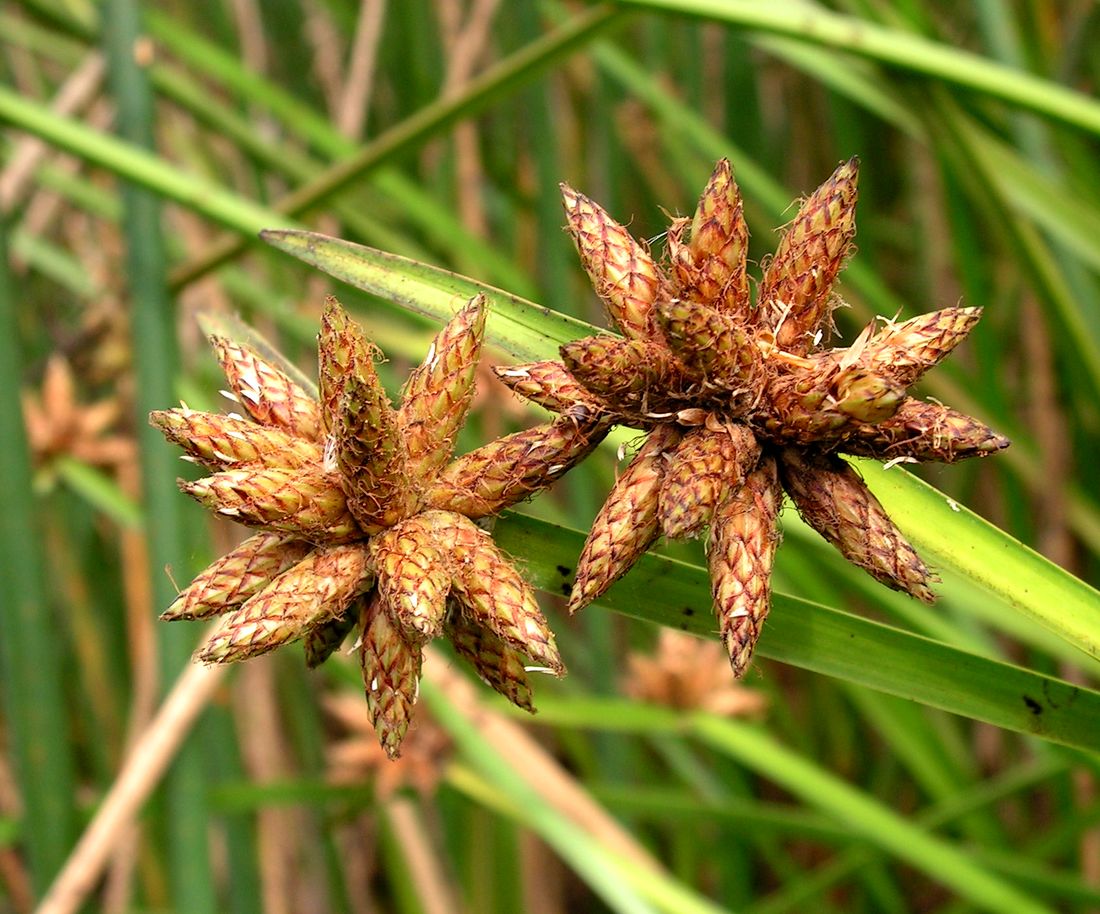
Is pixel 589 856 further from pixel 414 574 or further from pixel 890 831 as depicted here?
pixel 414 574

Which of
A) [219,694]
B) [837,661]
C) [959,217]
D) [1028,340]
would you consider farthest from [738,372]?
[1028,340]

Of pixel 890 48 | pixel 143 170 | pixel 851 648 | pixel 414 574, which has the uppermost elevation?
pixel 143 170

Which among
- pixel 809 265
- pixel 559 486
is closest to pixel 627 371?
pixel 809 265

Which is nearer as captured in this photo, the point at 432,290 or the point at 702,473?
the point at 702,473

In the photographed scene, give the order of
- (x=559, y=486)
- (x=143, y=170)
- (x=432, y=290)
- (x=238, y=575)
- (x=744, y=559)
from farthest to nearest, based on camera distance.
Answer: (x=559, y=486) < (x=143, y=170) < (x=432, y=290) < (x=238, y=575) < (x=744, y=559)

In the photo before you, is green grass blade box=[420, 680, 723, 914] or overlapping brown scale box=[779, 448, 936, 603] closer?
overlapping brown scale box=[779, 448, 936, 603]

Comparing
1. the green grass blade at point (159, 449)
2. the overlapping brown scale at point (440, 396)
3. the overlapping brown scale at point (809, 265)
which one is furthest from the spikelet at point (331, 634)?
the green grass blade at point (159, 449)

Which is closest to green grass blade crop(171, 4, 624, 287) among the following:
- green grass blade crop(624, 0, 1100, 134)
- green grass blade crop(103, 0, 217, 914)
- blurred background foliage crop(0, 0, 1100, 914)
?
blurred background foliage crop(0, 0, 1100, 914)

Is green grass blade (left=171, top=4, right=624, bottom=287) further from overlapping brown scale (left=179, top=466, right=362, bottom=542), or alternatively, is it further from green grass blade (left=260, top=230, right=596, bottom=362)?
overlapping brown scale (left=179, top=466, right=362, bottom=542)
